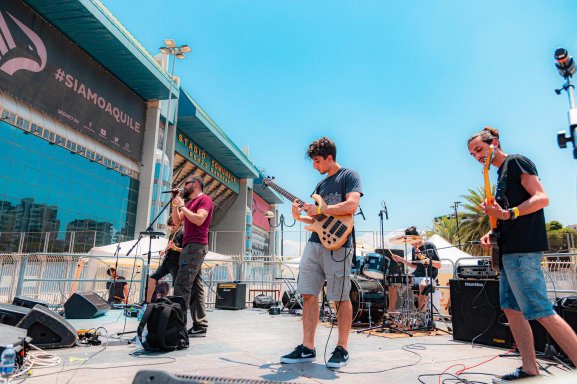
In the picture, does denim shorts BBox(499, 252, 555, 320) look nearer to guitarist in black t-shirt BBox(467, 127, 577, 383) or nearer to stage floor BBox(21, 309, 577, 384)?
guitarist in black t-shirt BBox(467, 127, 577, 383)

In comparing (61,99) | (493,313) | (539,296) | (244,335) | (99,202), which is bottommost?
(244,335)

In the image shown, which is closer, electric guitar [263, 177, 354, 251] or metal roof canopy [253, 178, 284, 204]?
electric guitar [263, 177, 354, 251]

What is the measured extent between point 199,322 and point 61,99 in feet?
51.2

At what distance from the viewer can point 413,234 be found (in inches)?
290

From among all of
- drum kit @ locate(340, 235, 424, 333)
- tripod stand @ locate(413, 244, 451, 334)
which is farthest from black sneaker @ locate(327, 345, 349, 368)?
tripod stand @ locate(413, 244, 451, 334)

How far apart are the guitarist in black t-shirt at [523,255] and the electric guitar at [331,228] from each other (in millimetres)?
1106

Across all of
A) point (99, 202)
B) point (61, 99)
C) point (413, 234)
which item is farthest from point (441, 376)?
point (99, 202)

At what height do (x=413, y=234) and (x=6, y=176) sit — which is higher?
(x=6, y=176)

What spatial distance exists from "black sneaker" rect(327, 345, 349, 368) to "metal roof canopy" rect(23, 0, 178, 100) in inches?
667

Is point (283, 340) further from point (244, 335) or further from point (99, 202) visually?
point (99, 202)

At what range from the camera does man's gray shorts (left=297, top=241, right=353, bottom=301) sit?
328cm

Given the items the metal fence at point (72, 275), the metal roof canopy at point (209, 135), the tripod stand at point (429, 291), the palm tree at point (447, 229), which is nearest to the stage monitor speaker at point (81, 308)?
the metal fence at point (72, 275)

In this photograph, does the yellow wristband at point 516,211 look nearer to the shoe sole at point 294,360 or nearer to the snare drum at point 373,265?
the shoe sole at point 294,360

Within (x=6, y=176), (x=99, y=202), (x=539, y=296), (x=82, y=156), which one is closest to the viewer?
(x=539, y=296)
